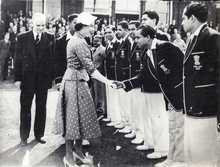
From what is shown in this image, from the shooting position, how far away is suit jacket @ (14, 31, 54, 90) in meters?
3.29

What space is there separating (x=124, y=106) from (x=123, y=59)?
0.73 m

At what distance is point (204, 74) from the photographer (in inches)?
75.5

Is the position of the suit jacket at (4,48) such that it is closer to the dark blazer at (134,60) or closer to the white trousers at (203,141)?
the dark blazer at (134,60)

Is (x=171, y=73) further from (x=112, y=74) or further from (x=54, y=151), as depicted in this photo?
(x=112, y=74)

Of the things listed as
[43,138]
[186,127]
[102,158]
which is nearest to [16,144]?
[43,138]

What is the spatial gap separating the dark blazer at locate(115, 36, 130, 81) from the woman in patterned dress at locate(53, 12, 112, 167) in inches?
56.2

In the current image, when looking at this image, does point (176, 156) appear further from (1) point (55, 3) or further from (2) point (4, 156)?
(1) point (55, 3)

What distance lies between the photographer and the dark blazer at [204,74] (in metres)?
1.89

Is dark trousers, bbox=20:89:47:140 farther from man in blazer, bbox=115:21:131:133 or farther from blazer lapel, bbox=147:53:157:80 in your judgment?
blazer lapel, bbox=147:53:157:80

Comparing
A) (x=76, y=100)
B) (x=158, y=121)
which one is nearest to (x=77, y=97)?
(x=76, y=100)

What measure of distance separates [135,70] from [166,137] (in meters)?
1.16

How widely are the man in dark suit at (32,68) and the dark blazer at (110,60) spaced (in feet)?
3.94

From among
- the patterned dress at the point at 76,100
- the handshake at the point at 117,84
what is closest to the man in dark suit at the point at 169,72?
the handshake at the point at 117,84

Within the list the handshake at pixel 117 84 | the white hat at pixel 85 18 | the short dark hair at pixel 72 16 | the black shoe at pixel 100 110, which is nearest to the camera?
the white hat at pixel 85 18
